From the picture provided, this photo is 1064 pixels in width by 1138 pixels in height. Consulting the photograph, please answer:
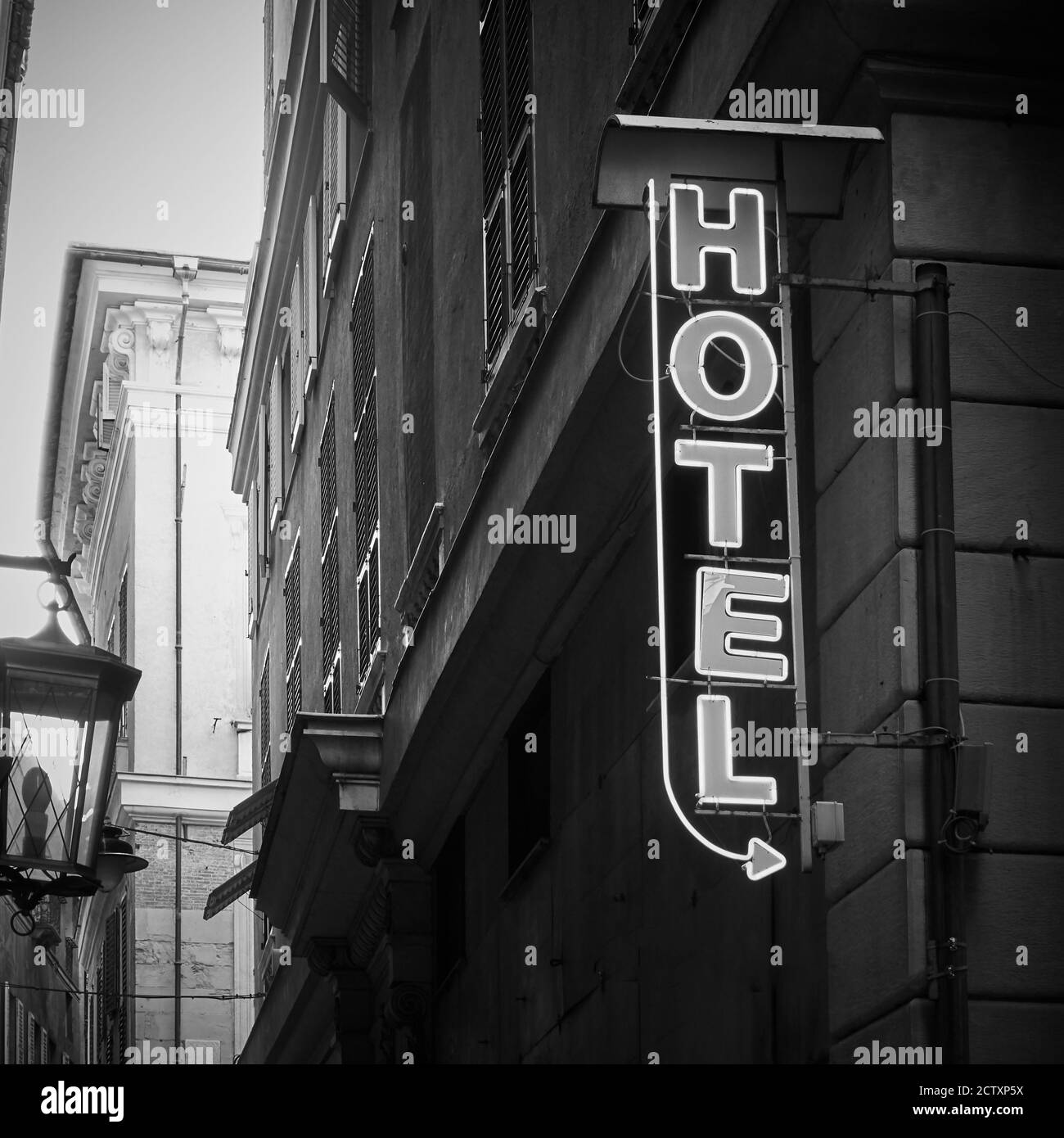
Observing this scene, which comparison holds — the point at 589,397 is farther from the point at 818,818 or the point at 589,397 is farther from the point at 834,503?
the point at 818,818

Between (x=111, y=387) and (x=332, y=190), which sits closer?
(x=332, y=190)

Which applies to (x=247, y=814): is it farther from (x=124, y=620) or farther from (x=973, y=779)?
(x=124, y=620)

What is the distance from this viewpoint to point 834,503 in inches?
322

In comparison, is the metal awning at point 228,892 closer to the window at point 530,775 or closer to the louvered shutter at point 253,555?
the louvered shutter at point 253,555

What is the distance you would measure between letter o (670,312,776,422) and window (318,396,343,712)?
12.4 metres

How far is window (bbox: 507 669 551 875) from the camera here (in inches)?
514

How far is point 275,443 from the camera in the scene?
2661cm

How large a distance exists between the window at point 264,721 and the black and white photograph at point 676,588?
6.48 meters

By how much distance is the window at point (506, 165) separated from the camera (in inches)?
493

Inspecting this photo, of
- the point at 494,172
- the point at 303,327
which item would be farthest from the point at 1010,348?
the point at 303,327

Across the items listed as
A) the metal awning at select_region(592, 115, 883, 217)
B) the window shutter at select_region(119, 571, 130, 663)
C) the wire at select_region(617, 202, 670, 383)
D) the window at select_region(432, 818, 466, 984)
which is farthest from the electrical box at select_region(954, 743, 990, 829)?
the window shutter at select_region(119, 571, 130, 663)

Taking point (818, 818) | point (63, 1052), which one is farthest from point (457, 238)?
point (63, 1052)

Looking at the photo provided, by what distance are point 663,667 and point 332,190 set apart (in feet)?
46.6

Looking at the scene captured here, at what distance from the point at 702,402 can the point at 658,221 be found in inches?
35.9
